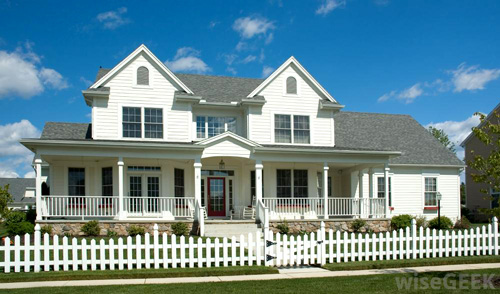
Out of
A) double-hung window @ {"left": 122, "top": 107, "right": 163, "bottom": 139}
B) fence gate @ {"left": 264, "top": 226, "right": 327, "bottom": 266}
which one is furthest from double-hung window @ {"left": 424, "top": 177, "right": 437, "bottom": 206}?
fence gate @ {"left": 264, "top": 226, "right": 327, "bottom": 266}

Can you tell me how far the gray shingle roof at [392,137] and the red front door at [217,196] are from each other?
727 centimetres

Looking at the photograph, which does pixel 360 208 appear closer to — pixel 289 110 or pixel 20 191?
pixel 289 110

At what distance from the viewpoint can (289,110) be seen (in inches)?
961

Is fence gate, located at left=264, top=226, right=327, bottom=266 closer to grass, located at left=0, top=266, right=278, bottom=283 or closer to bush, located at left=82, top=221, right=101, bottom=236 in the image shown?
grass, located at left=0, top=266, right=278, bottom=283

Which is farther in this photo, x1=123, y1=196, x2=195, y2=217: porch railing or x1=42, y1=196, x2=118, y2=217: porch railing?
x1=123, y1=196, x2=195, y2=217: porch railing

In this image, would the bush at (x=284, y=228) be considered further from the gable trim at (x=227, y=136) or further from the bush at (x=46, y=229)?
the bush at (x=46, y=229)

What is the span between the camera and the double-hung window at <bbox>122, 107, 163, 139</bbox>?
22.2m

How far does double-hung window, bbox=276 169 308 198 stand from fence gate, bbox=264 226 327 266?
1049 centimetres

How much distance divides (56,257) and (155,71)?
12866 millimetres

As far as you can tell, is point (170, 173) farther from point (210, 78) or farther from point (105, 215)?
point (210, 78)

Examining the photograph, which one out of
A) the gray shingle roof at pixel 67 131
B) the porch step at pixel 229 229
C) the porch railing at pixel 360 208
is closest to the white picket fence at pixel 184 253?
the porch step at pixel 229 229

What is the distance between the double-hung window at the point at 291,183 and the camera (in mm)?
23844

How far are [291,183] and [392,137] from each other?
879 cm

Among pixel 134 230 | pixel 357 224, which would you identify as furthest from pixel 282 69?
pixel 134 230
